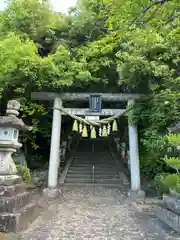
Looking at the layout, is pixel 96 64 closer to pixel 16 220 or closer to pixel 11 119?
pixel 11 119

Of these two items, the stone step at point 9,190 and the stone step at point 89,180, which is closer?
the stone step at point 9,190

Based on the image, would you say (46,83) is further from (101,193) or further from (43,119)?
(101,193)

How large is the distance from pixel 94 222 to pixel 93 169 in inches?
231

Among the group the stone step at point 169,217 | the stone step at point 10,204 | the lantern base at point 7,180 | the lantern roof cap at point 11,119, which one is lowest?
the stone step at point 169,217

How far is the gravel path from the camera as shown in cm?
459

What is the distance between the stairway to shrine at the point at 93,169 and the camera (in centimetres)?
1059

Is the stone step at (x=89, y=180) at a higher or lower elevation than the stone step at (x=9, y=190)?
lower

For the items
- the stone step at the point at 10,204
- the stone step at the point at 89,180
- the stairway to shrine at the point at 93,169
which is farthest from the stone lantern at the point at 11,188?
the stairway to shrine at the point at 93,169

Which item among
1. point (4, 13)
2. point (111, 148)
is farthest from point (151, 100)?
point (4, 13)

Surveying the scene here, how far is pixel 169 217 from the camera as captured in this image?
193 inches

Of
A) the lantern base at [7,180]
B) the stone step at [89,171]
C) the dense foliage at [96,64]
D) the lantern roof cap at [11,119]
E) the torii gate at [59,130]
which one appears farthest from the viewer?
the stone step at [89,171]

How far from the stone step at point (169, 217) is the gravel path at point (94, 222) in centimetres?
19

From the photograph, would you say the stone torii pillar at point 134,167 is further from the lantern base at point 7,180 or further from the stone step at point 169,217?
the lantern base at point 7,180

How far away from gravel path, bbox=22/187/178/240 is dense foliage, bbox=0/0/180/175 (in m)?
2.56
